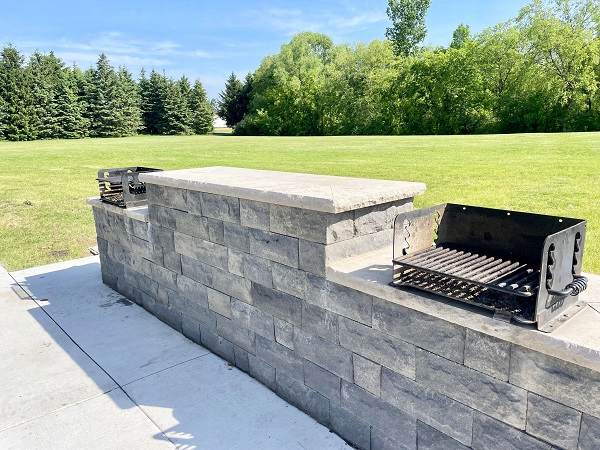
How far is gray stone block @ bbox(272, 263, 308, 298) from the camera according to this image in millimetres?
2726

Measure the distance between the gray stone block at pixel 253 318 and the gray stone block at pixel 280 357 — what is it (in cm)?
7

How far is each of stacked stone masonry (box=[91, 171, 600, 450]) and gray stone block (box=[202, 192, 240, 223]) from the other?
0.04ft

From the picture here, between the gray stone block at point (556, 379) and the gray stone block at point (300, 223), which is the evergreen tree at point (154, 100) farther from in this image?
the gray stone block at point (556, 379)

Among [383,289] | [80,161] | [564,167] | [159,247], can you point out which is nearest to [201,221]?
[159,247]

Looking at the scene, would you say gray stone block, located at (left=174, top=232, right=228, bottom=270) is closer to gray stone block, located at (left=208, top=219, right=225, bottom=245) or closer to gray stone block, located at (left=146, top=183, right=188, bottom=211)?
gray stone block, located at (left=208, top=219, right=225, bottom=245)

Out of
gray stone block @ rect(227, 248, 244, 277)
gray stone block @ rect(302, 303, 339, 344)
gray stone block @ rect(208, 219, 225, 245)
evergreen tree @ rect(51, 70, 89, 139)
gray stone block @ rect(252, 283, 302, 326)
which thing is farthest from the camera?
evergreen tree @ rect(51, 70, 89, 139)

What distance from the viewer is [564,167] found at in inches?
382

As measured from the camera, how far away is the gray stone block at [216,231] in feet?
10.9

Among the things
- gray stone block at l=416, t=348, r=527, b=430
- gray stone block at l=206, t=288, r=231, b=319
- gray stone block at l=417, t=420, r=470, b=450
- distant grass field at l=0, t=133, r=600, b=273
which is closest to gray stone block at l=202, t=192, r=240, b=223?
gray stone block at l=206, t=288, r=231, b=319

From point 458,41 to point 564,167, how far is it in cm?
5196

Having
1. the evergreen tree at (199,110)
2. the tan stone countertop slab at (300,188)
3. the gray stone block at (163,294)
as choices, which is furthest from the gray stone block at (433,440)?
the evergreen tree at (199,110)

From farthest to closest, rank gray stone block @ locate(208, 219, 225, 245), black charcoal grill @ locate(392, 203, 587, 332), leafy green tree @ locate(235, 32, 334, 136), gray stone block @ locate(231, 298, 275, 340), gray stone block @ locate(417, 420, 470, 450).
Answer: leafy green tree @ locate(235, 32, 334, 136) → gray stone block @ locate(208, 219, 225, 245) → gray stone block @ locate(231, 298, 275, 340) → gray stone block @ locate(417, 420, 470, 450) → black charcoal grill @ locate(392, 203, 587, 332)

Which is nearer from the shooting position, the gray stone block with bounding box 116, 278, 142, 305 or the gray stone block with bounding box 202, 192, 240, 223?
the gray stone block with bounding box 202, 192, 240, 223

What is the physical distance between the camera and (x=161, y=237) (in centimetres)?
407
